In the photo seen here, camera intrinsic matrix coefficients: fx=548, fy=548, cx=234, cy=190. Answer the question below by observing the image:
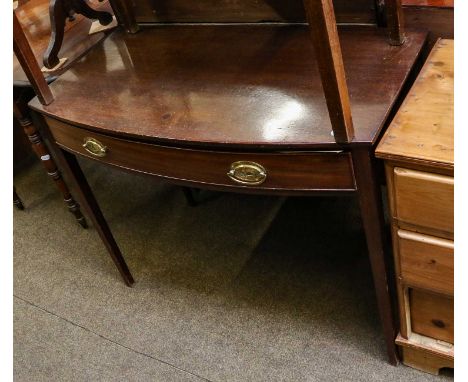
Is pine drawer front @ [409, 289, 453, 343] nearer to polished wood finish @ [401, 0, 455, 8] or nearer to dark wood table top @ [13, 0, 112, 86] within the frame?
polished wood finish @ [401, 0, 455, 8]

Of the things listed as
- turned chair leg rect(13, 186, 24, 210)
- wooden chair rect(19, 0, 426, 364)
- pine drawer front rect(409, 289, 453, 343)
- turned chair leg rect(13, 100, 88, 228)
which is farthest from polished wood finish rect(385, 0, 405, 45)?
turned chair leg rect(13, 186, 24, 210)

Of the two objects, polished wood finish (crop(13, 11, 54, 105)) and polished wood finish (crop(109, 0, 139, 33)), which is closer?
polished wood finish (crop(13, 11, 54, 105))

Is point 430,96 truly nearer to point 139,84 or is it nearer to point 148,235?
point 139,84

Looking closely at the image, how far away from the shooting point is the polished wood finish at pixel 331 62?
0.79 metres

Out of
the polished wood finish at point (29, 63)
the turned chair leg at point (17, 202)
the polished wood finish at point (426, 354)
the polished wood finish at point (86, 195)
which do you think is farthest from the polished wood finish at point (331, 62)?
the turned chair leg at point (17, 202)

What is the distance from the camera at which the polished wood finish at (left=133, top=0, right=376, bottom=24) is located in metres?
→ 1.22

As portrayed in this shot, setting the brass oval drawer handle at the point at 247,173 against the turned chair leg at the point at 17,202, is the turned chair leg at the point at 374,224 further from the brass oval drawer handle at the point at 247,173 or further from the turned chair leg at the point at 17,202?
the turned chair leg at the point at 17,202

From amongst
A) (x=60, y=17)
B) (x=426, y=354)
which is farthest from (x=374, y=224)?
(x=60, y=17)

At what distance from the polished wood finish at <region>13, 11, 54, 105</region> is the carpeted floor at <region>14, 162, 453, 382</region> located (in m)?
0.72

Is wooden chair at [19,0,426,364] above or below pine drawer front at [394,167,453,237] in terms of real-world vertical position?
above

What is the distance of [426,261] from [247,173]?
387 mm

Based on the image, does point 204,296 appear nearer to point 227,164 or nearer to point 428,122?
point 227,164

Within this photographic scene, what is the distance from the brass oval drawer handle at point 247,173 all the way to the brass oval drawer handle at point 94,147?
36 cm
